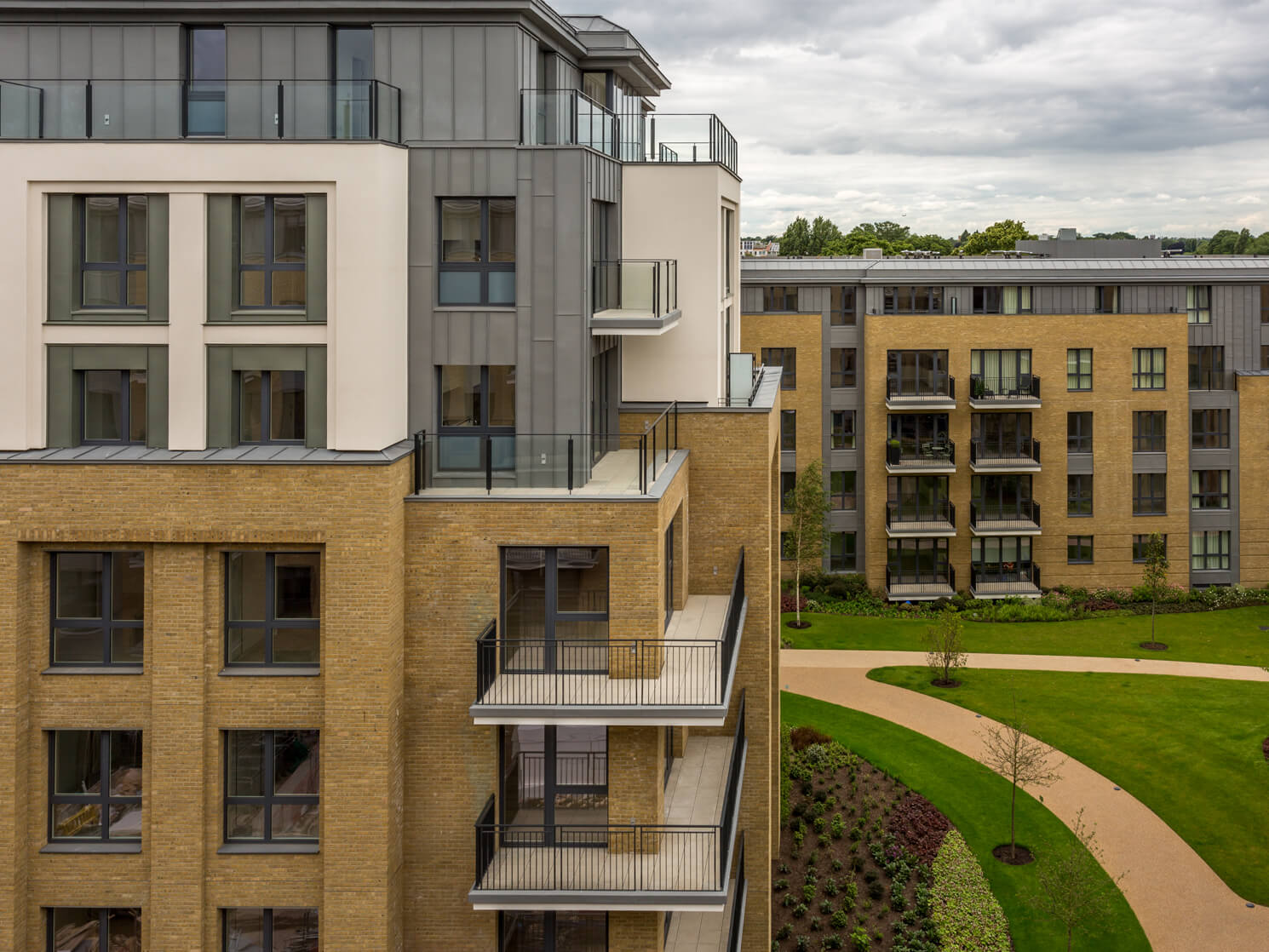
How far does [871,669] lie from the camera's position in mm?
43750

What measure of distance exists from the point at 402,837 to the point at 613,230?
39.7 ft

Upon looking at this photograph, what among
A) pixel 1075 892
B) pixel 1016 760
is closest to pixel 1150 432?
pixel 1016 760

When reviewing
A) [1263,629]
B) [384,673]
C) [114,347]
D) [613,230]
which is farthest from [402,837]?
[1263,629]

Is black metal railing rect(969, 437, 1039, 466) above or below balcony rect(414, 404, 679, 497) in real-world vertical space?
above

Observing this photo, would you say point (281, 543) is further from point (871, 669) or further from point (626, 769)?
point (871, 669)

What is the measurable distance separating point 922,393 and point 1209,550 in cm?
1453

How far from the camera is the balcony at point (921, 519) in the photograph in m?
51.9

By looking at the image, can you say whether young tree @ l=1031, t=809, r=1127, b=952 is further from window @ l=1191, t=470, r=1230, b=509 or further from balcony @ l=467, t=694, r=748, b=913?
window @ l=1191, t=470, r=1230, b=509

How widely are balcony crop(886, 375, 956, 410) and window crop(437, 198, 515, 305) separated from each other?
3335 cm

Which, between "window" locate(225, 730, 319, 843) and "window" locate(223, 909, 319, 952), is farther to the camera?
"window" locate(223, 909, 319, 952)

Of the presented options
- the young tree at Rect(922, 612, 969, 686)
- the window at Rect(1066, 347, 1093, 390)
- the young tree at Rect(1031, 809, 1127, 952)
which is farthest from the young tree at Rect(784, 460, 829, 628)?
the young tree at Rect(1031, 809, 1127, 952)

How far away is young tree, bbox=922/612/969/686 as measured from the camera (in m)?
41.4

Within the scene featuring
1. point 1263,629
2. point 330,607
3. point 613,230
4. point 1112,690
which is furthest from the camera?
point 1263,629

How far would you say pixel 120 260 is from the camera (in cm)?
1936
